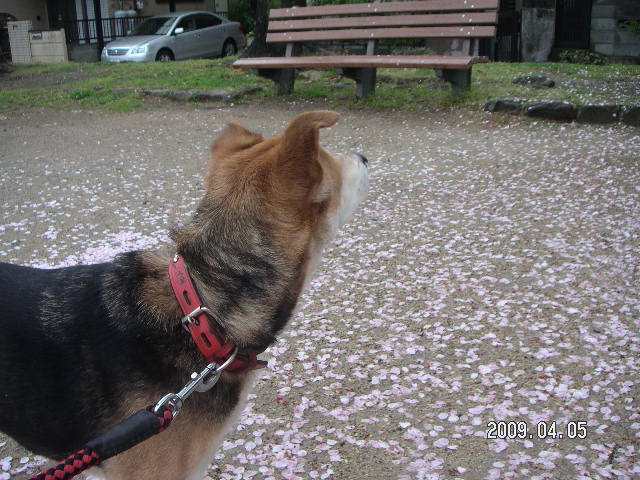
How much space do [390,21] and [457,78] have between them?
2.00 metres

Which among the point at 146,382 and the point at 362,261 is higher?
the point at 146,382

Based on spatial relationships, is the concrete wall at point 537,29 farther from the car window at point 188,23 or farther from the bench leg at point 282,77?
the car window at point 188,23

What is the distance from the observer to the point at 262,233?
2385 mm

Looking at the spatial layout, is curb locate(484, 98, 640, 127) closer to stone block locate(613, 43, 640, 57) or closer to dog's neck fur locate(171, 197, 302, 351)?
dog's neck fur locate(171, 197, 302, 351)

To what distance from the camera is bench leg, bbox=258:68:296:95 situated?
505 inches

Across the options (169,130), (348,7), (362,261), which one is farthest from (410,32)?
(362,261)

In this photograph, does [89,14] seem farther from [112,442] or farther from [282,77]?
[112,442]

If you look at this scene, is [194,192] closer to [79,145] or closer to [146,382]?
[79,145]

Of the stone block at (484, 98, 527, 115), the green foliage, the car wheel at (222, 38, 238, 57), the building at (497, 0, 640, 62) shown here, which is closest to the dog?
the stone block at (484, 98, 527, 115)

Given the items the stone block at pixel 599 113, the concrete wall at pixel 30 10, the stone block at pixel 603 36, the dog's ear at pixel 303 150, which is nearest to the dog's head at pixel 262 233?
the dog's ear at pixel 303 150

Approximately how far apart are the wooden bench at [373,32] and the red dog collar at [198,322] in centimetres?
892

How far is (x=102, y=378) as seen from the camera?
2.34m

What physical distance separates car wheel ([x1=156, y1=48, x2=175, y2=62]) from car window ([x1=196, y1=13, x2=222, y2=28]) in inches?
85.4

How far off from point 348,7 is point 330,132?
3.72 meters
